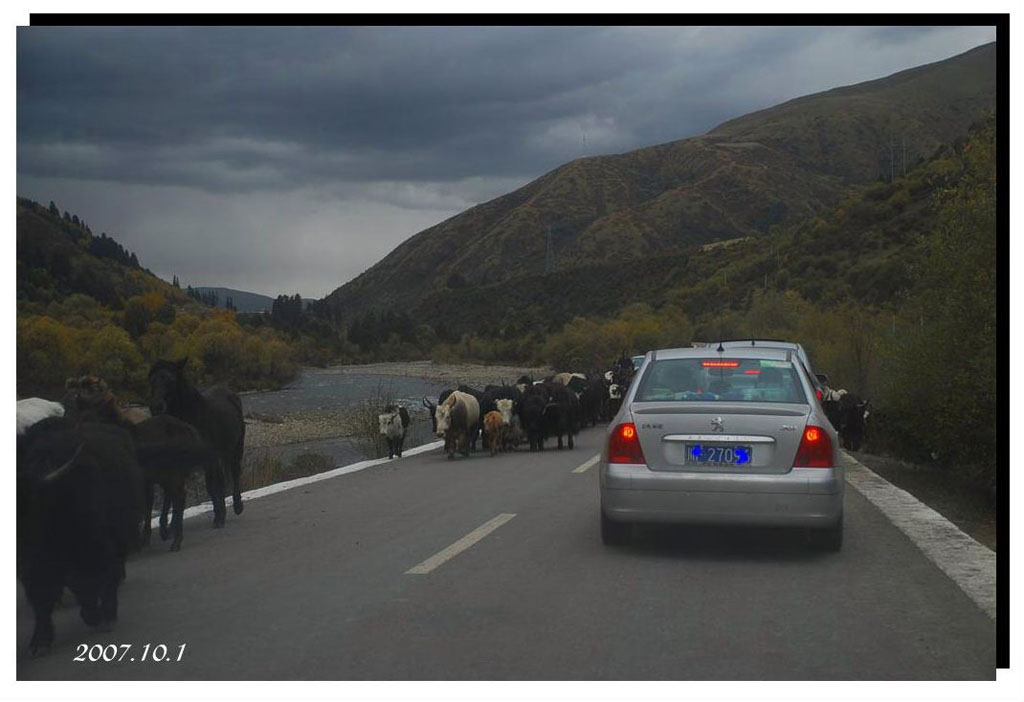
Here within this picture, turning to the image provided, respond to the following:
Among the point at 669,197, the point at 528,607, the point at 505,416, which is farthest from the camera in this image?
the point at 669,197

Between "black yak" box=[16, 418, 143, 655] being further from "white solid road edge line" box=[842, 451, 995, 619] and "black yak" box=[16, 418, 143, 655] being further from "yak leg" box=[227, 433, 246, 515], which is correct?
"white solid road edge line" box=[842, 451, 995, 619]

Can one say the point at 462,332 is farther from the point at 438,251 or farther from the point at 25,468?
the point at 25,468

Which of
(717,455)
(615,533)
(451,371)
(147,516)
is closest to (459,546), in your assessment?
(615,533)

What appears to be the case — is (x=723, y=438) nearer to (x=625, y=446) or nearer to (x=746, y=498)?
(x=746, y=498)

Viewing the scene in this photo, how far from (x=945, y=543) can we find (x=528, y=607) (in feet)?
13.8

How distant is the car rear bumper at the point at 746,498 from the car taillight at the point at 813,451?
0.05 meters

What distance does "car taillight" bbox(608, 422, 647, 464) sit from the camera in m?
8.66

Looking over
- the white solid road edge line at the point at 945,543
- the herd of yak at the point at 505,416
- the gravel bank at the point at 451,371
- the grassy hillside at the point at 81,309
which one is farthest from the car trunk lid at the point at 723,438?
the gravel bank at the point at 451,371

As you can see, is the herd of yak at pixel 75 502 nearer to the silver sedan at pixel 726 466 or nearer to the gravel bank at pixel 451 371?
the silver sedan at pixel 726 466

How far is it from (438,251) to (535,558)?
529ft

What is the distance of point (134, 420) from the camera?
9148 mm

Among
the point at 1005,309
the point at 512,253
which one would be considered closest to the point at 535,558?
the point at 1005,309

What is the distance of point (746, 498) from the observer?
326 inches

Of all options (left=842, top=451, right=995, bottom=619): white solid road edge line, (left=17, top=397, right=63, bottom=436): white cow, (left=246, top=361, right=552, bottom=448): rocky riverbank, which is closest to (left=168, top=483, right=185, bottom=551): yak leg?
(left=17, top=397, right=63, bottom=436): white cow
